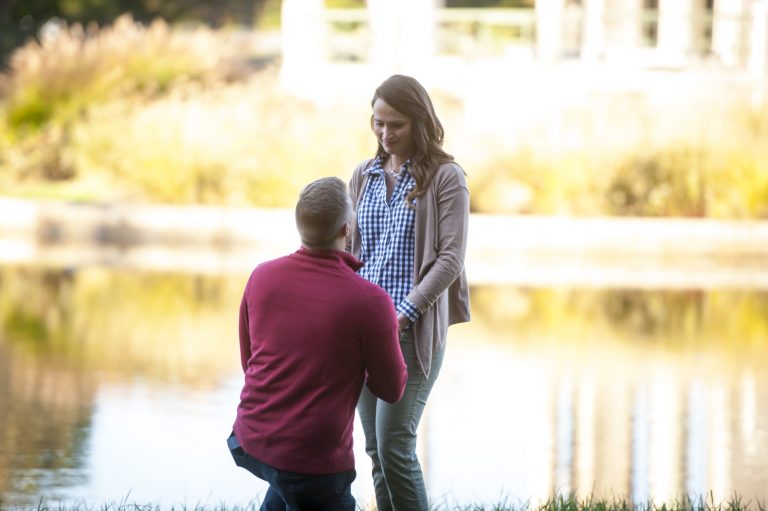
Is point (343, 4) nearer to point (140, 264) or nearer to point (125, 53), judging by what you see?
point (125, 53)

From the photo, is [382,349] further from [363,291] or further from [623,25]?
[623,25]

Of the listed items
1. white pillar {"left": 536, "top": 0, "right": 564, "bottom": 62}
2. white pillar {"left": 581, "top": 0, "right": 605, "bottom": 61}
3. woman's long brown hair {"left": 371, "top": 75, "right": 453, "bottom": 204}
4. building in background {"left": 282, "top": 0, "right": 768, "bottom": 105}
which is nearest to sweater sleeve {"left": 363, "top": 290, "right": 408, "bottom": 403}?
woman's long brown hair {"left": 371, "top": 75, "right": 453, "bottom": 204}

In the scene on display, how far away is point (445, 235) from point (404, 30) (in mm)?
25152

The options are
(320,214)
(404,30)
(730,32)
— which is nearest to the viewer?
(320,214)

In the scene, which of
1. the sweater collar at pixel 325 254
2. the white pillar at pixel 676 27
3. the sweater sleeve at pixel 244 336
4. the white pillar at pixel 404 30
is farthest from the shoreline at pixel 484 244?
the white pillar at pixel 676 27

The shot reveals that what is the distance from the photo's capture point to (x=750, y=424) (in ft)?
26.4

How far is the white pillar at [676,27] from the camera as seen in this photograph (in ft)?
95.2

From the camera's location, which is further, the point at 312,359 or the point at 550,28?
the point at 550,28

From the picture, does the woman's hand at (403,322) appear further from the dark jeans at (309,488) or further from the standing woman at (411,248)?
the dark jeans at (309,488)

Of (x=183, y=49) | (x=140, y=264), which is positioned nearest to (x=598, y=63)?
(x=183, y=49)

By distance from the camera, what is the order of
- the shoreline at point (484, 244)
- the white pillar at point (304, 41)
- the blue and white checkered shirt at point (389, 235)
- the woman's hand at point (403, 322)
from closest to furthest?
the woman's hand at point (403, 322) → the blue and white checkered shirt at point (389, 235) → the shoreline at point (484, 244) → the white pillar at point (304, 41)

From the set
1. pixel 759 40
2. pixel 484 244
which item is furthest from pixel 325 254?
pixel 759 40

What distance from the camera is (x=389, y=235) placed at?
4.85m

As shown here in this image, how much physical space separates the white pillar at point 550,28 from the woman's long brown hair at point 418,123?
23624mm
